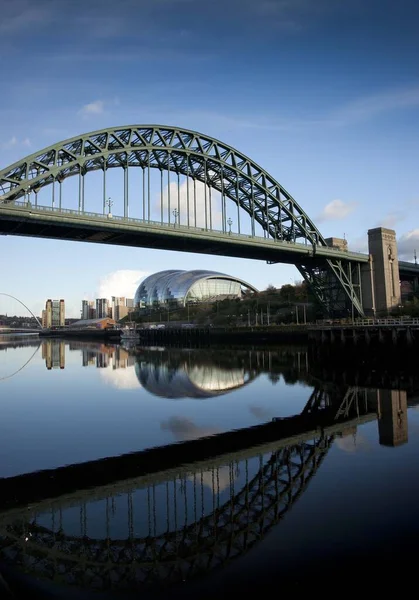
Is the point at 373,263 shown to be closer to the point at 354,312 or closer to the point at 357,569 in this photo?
the point at 354,312

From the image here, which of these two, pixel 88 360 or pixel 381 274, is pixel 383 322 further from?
pixel 88 360

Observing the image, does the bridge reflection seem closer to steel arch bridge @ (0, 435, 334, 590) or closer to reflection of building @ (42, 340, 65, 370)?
steel arch bridge @ (0, 435, 334, 590)

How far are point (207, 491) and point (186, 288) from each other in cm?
14504

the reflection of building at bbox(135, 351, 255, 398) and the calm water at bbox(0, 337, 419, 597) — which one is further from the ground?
the reflection of building at bbox(135, 351, 255, 398)

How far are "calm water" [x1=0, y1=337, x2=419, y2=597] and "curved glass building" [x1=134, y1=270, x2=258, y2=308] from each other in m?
131

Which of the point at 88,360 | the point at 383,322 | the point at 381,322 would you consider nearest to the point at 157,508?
the point at 381,322

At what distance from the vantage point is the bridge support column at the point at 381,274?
63.8 meters

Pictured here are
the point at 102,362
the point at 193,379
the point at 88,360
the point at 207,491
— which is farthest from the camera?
the point at 88,360

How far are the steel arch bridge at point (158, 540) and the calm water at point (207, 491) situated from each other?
0.12 ft

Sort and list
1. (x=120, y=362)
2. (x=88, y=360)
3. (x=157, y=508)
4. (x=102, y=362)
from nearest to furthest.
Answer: (x=157, y=508) < (x=120, y=362) < (x=102, y=362) < (x=88, y=360)

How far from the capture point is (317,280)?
2494 inches

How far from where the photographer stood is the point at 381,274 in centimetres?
6419

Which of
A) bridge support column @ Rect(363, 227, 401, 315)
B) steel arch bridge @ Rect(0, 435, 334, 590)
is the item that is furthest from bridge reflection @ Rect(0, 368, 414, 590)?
bridge support column @ Rect(363, 227, 401, 315)

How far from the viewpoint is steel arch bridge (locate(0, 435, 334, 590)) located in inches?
353
